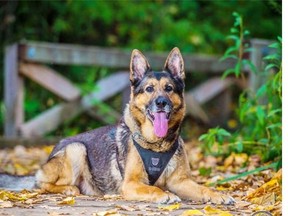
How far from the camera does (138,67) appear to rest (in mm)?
7629

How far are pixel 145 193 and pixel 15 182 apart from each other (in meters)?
1.48

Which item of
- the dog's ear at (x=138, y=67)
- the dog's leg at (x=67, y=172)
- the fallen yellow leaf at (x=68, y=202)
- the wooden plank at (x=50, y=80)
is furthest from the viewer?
the wooden plank at (x=50, y=80)

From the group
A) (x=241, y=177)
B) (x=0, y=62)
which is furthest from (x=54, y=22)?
(x=241, y=177)

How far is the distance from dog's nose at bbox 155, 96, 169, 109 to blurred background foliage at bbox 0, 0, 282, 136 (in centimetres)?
627

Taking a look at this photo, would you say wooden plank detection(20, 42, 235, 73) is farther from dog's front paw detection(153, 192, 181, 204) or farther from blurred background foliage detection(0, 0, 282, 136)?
dog's front paw detection(153, 192, 181, 204)

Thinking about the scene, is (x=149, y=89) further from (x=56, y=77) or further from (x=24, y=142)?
(x=56, y=77)

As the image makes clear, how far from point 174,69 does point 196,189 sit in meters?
1.13

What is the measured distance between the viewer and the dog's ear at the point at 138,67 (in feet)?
25.0

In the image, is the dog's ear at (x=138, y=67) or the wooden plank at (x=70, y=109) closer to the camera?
the dog's ear at (x=138, y=67)

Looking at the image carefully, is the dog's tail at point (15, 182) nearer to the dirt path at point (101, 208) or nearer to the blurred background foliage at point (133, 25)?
the dirt path at point (101, 208)

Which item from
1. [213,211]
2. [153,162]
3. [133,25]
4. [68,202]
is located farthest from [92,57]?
[213,211]

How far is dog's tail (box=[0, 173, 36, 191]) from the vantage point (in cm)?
787

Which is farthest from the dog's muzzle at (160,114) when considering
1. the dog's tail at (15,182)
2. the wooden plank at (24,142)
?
the wooden plank at (24,142)

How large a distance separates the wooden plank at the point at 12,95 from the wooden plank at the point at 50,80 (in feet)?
0.49
